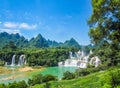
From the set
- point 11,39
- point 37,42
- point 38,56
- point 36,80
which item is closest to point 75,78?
point 36,80

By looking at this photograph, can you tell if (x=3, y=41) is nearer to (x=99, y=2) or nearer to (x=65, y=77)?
(x=65, y=77)

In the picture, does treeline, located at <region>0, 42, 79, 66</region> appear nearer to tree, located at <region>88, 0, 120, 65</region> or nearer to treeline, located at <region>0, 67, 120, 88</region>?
treeline, located at <region>0, 67, 120, 88</region>

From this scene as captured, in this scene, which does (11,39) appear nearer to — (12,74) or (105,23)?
(12,74)

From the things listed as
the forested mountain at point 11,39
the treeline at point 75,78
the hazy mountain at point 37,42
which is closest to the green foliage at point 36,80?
the treeline at point 75,78

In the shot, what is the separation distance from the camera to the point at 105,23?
1323 cm

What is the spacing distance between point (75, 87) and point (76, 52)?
86.6 meters

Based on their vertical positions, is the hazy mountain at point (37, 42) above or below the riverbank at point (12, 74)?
above

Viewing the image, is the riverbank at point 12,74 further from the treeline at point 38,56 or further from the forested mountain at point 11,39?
the forested mountain at point 11,39

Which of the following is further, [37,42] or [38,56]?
[37,42]

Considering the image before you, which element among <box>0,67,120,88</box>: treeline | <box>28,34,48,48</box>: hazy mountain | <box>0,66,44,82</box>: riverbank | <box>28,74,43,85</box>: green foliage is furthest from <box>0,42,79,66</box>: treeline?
<box>28,34,48,48</box>: hazy mountain

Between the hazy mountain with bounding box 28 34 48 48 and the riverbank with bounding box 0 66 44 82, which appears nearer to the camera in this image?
the riverbank with bounding box 0 66 44 82

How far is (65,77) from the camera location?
49812 millimetres

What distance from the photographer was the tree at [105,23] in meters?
12.9

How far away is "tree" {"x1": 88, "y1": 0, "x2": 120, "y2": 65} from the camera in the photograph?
12.9m
